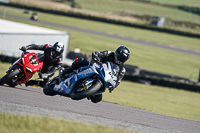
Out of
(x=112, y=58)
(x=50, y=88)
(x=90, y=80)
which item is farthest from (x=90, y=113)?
(x=50, y=88)

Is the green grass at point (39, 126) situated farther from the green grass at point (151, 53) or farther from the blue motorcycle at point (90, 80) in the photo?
the green grass at point (151, 53)

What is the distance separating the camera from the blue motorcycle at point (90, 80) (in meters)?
8.08

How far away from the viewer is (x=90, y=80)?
825 centimetres

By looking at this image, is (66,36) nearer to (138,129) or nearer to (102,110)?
(102,110)

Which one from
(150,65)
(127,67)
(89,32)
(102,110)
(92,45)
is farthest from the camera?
(89,32)

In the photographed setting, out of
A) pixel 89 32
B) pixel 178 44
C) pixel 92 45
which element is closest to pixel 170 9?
pixel 178 44

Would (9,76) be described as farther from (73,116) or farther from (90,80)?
(73,116)

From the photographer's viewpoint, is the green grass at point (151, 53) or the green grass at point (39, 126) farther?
the green grass at point (151, 53)

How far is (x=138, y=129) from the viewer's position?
24.5 feet

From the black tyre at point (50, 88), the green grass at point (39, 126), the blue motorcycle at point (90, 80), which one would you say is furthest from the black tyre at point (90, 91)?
the green grass at point (39, 126)

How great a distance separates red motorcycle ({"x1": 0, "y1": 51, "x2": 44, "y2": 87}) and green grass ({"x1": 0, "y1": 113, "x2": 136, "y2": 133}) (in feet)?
12.8

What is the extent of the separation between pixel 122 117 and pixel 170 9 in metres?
80.5

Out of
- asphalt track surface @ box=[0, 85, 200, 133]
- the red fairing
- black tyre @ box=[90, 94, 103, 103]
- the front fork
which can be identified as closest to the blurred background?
asphalt track surface @ box=[0, 85, 200, 133]

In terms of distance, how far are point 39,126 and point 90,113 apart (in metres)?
2.88
